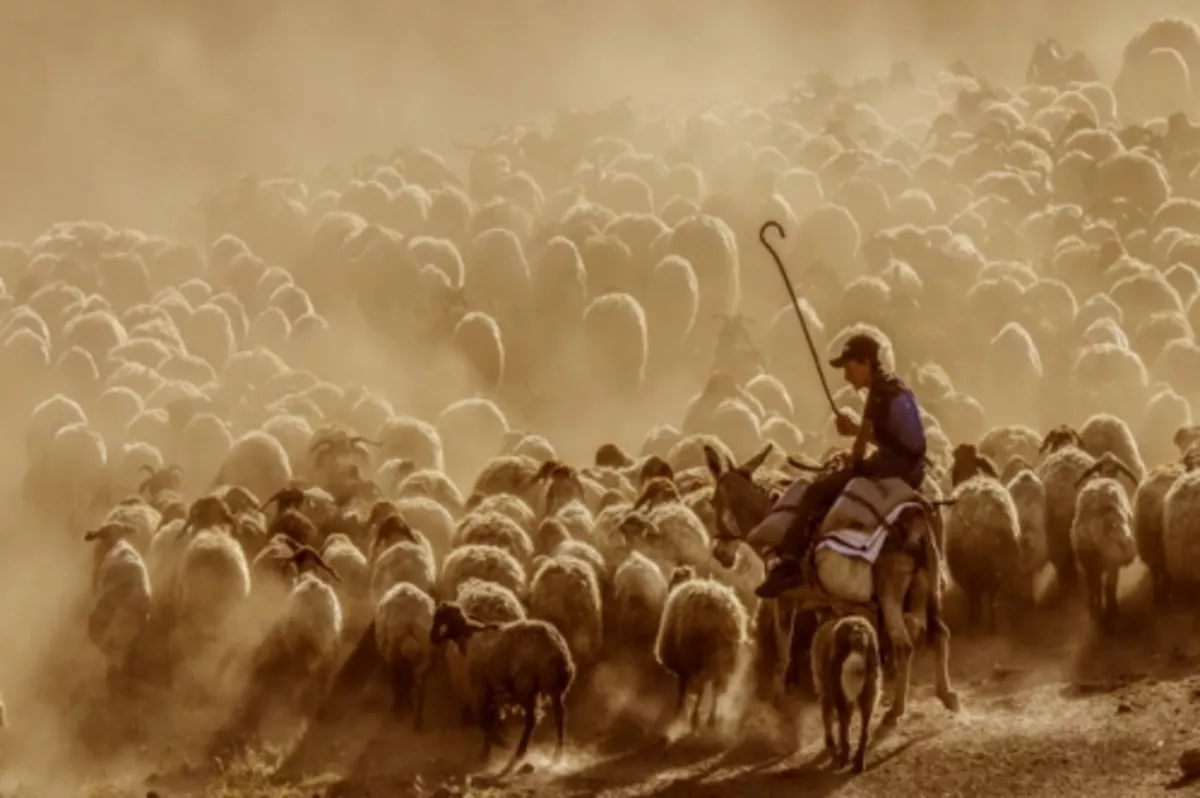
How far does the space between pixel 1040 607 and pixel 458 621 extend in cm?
498

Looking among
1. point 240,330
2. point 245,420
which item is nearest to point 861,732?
point 245,420

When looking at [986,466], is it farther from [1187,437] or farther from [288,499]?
[288,499]

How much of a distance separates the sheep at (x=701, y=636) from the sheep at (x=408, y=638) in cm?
169

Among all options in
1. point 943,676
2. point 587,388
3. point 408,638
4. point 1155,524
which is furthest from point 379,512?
point 587,388

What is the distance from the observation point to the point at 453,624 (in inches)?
468

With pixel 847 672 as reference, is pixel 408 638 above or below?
above

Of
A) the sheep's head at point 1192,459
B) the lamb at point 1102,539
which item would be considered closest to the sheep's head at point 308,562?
the lamb at point 1102,539

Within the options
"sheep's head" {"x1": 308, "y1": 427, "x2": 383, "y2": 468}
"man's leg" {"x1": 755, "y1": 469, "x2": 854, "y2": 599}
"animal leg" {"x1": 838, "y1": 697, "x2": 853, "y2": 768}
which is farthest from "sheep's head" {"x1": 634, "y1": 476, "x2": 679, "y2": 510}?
"sheep's head" {"x1": 308, "y1": 427, "x2": 383, "y2": 468}

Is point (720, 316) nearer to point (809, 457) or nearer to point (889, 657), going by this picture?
point (809, 457)

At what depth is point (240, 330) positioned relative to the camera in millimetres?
21312

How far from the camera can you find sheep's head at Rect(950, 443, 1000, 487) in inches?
568

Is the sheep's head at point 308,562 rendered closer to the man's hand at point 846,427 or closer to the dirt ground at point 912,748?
the dirt ground at point 912,748

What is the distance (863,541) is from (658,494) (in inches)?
119

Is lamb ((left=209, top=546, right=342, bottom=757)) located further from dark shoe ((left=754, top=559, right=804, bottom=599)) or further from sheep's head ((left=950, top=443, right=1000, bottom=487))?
sheep's head ((left=950, top=443, right=1000, bottom=487))
